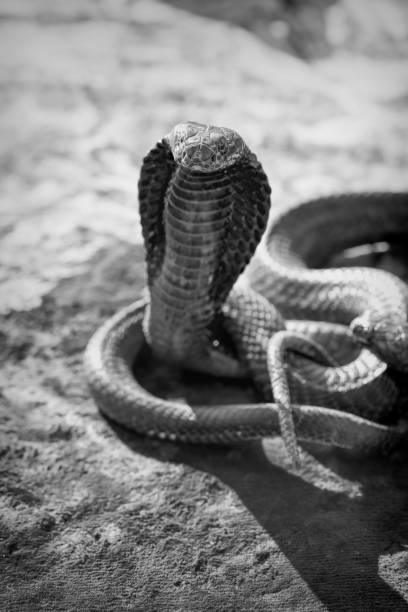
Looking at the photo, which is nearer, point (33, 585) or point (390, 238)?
point (33, 585)

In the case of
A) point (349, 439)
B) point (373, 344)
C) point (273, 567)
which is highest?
point (373, 344)

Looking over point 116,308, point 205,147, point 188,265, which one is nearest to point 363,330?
point 188,265

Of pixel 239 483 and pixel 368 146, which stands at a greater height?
pixel 368 146

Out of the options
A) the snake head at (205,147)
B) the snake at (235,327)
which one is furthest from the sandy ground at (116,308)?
the snake head at (205,147)

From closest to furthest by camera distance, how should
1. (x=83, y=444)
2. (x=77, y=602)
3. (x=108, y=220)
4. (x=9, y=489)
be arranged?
(x=77, y=602), (x=9, y=489), (x=83, y=444), (x=108, y=220)

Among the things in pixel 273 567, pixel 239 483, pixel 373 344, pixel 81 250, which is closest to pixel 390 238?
pixel 373 344

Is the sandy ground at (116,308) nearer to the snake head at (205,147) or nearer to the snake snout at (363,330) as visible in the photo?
the snake snout at (363,330)

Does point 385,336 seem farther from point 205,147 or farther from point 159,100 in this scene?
point 159,100

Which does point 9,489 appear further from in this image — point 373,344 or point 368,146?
point 368,146
